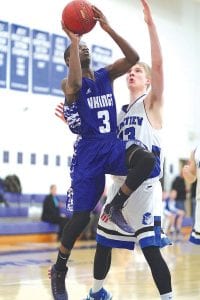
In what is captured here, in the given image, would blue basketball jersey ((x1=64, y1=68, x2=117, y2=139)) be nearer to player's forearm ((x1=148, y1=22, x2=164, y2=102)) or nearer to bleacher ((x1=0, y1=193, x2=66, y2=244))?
player's forearm ((x1=148, y1=22, x2=164, y2=102))

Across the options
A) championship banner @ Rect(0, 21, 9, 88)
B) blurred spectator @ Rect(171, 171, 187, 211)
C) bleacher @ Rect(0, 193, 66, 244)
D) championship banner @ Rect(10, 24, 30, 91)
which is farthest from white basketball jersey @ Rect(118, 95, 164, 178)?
blurred spectator @ Rect(171, 171, 187, 211)

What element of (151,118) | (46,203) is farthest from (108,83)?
(46,203)

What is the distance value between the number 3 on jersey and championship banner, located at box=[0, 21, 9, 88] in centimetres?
1070

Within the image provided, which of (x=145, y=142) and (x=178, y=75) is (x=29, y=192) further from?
(x=145, y=142)

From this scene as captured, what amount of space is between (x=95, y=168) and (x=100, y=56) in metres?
13.0

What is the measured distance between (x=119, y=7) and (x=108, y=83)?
13737 mm

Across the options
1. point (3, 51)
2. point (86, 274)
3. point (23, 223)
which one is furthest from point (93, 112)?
point (3, 51)

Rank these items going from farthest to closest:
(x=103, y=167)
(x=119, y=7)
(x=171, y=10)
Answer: (x=171, y=10), (x=119, y=7), (x=103, y=167)

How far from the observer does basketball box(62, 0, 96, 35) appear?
14.3 feet

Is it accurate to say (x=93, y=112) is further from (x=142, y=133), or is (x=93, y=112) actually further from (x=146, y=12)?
(x=146, y=12)

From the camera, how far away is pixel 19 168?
50.1 ft

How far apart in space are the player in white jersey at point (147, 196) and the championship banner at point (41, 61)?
1088cm

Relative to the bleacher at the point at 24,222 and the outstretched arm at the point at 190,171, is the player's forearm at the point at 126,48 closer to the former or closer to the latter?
the outstretched arm at the point at 190,171

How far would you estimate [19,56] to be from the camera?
49.5 feet
